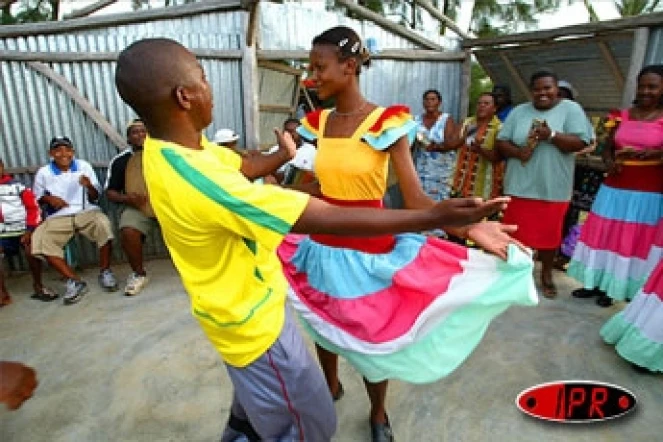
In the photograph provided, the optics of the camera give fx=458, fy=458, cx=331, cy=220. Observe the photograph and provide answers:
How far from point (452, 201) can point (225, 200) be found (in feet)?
1.75

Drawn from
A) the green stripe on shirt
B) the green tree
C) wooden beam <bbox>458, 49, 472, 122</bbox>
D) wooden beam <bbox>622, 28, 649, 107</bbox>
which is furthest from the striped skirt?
the green tree

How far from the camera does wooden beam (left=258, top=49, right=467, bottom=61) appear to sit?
16.4 ft

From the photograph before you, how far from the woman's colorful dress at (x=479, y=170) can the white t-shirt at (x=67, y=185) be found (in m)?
3.74

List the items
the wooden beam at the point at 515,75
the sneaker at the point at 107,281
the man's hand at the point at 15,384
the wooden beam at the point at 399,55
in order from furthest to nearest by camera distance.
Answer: the wooden beam at the point at 515,75 < the wooden beam at the point at 399,55 < the sneaker at the point at 107,281 < the man's hand at the point at 15,384

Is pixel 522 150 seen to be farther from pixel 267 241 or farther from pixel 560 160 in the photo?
pixel 267 241

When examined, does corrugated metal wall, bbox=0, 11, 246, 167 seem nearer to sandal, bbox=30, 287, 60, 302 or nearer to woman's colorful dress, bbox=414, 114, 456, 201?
sandal, bbox=30, 287, 60, 302

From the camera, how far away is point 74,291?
4133 mm

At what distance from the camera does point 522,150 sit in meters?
3.77

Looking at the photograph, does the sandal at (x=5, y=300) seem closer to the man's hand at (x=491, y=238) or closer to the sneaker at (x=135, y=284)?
the sneaker at (x=135, y=284)

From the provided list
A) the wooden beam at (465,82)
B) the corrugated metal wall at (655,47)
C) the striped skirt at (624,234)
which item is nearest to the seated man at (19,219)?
the striped skirt at (624,234)

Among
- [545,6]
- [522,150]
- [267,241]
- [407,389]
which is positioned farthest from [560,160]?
[545,6]

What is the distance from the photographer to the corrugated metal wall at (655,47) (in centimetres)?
379

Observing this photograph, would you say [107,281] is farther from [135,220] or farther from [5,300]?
[5,300]

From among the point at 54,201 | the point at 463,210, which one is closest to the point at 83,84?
the point at 54,201
